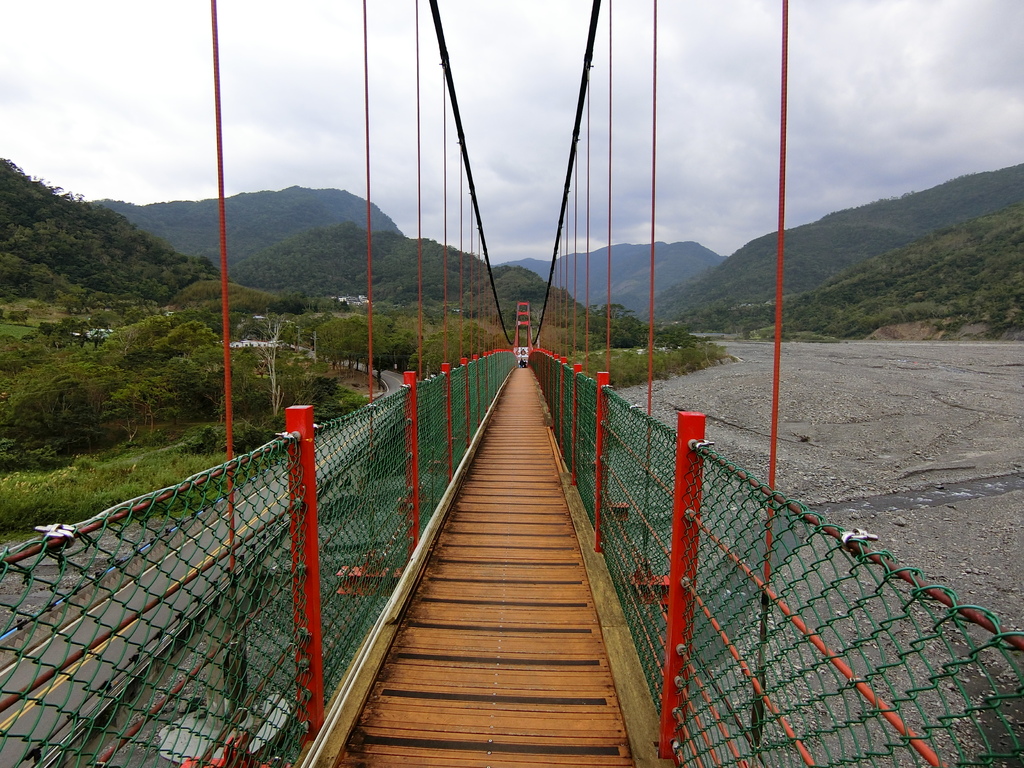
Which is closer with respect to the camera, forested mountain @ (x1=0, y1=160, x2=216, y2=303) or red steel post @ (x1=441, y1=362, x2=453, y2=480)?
red steel post @ (x1=441, y1=362, x2=453, y2=480)

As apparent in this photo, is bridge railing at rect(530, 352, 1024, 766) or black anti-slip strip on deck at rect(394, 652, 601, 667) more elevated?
bridge railing at rect(530, 352, 1024, 766)

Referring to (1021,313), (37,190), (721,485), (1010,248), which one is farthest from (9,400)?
(1010,248)

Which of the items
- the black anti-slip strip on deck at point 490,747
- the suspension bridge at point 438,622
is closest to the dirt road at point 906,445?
the suspension bridge at point 438,622

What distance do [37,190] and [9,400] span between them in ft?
78.2

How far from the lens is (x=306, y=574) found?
4.67ft

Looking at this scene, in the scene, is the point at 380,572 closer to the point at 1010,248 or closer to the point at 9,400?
the point at 9,400

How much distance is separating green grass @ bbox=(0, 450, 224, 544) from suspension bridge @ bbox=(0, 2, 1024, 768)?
31.0 feet

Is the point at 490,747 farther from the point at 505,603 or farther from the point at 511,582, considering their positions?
the point at 511,582

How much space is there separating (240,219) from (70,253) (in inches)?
1971

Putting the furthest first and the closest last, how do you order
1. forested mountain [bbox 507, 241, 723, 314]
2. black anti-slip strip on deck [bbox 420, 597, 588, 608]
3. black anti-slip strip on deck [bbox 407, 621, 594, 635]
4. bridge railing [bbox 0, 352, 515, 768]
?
forested mountain [bbox 507, 241, 723, 314] < black anti-slip strip on deck [bbox 420, 597, 588, 608] < black anti-slip strip on deck [bbox 407, 621, 594, 635] < bridge railing [bbox 0, 352, 515, 768]

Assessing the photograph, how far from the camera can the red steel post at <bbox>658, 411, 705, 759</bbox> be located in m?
1.34

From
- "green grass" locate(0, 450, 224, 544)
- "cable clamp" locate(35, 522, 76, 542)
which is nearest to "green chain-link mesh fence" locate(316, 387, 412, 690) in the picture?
"cable clamp" locate(35, 522, 76, 542)

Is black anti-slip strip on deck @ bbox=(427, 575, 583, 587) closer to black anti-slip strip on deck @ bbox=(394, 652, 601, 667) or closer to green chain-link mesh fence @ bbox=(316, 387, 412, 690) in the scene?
green chain-link mesh fence @ bbox=(316, 387, 412, 690)

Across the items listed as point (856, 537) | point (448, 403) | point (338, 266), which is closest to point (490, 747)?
point (856, 537)
